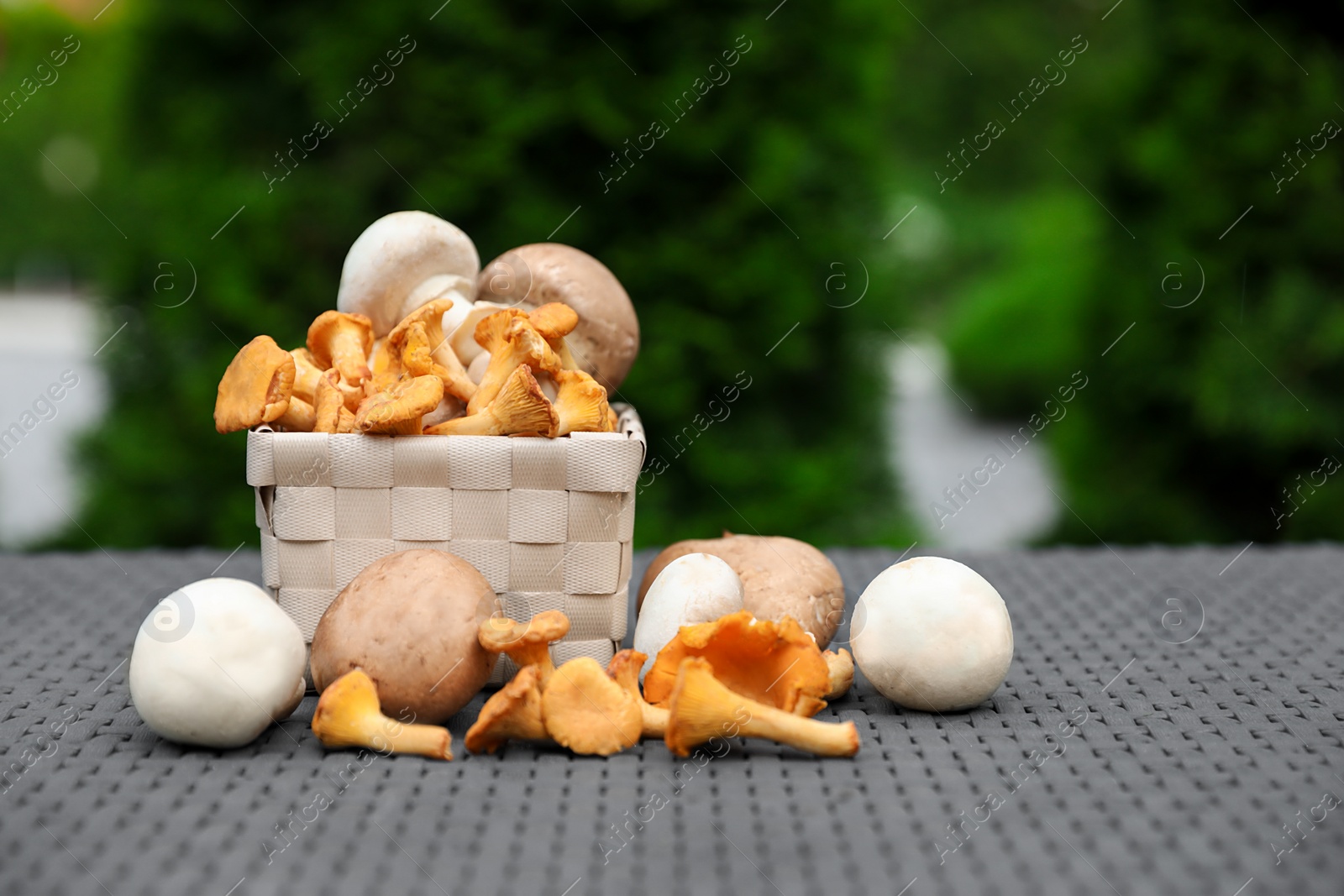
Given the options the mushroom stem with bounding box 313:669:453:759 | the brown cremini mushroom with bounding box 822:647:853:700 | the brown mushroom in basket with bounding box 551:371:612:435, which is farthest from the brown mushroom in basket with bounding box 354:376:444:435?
the brown cremini mushroom with bounding box 822:647:853:700

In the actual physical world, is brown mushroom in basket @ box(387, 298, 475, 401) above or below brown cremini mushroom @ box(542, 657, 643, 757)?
above

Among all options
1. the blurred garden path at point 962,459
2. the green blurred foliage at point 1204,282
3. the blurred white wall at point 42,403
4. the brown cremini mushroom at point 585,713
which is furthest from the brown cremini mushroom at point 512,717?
the blurred garden path at point 962,459

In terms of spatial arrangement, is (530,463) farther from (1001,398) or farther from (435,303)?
(1001,398)

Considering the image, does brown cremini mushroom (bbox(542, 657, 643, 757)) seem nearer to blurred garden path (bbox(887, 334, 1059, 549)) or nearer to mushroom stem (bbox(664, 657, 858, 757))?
mushroom stem (bbox(664, 657, 858, 757))

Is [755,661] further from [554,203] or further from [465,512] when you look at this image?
[554,203]

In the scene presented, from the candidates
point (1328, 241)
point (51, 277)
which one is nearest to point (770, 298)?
point (1328, 241)

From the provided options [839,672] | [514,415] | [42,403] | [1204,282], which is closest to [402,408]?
[514,415]

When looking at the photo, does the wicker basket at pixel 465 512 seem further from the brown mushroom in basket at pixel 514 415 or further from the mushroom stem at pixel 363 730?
the mushroom stem at pixel 363 730
